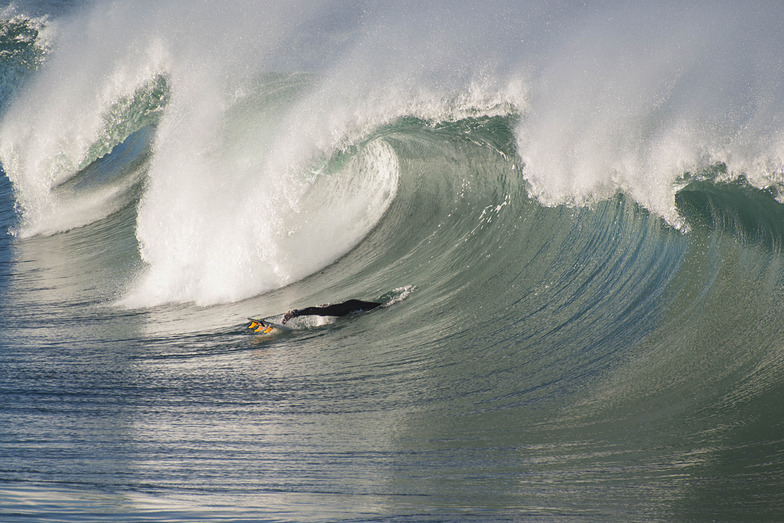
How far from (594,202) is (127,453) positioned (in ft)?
16.3

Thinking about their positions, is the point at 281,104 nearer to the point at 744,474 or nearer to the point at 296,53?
the point at 296,53

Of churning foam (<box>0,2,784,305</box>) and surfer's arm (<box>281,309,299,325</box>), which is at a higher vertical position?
churning foam (<box>0,2,784,305</box>)

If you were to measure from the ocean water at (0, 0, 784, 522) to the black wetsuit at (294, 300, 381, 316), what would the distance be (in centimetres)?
12

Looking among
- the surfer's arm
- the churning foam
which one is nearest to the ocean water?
the churning foam

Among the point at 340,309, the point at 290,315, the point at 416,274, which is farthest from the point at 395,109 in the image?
the point at 290,315

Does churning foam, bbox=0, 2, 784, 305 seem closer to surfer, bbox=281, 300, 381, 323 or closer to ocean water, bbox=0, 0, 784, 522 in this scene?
ocean water, bbox=0, 0, 784, 522

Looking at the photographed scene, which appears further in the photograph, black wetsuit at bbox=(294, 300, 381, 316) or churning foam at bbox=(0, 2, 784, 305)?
churning foam at bbox=(0, 2, 784, 305)

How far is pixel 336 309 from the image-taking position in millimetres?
6508

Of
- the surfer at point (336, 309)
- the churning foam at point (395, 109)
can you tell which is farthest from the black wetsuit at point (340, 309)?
the churning foam at point (395, 109)

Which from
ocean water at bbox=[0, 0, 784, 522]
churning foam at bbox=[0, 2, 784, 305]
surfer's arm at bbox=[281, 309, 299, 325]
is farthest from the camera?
churning foam at bbox=[0, 2, 784, 305]

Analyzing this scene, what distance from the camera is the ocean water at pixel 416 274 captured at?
353 cm

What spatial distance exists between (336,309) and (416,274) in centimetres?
130

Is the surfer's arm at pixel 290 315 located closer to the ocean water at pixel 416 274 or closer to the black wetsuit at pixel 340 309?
the black wetsuit at pixel 340 309

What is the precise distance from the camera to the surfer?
6344mm
